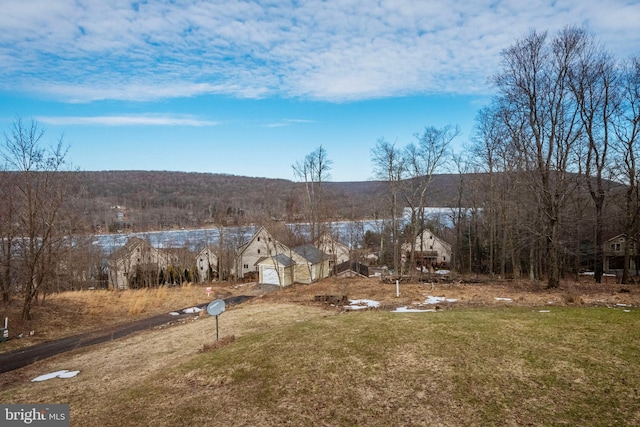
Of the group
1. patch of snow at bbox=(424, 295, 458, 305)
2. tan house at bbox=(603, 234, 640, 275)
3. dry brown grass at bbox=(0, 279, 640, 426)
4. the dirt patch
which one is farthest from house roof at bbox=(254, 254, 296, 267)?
tan house at bbox=(603, 234, 640, 275)

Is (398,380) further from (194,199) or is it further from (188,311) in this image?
(194,199)

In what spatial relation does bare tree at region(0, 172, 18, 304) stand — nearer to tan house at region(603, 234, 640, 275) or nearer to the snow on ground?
the snow on ground

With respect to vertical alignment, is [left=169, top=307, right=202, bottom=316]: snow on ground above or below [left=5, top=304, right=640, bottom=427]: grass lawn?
below

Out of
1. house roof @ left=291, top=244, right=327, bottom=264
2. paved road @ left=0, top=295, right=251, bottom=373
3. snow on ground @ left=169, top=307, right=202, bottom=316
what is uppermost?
house roof @ left=291, top=244, right=327, bottom=264

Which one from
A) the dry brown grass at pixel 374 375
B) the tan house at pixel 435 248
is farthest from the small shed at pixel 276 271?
the tan house at pixel 435 248

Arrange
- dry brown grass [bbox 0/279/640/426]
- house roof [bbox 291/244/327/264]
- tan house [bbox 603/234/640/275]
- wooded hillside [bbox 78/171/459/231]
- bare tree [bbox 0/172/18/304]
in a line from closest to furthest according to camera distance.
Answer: dry brown grass [bbox 0/279/640/426], bare tree [bbox 0/172/18/304], house roof [bbox 291/244/327/264], tan house [bbox 603/234/640/275], wooded hillside [bbox 78/171/459/231]

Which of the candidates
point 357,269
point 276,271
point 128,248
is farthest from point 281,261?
point 128,248
